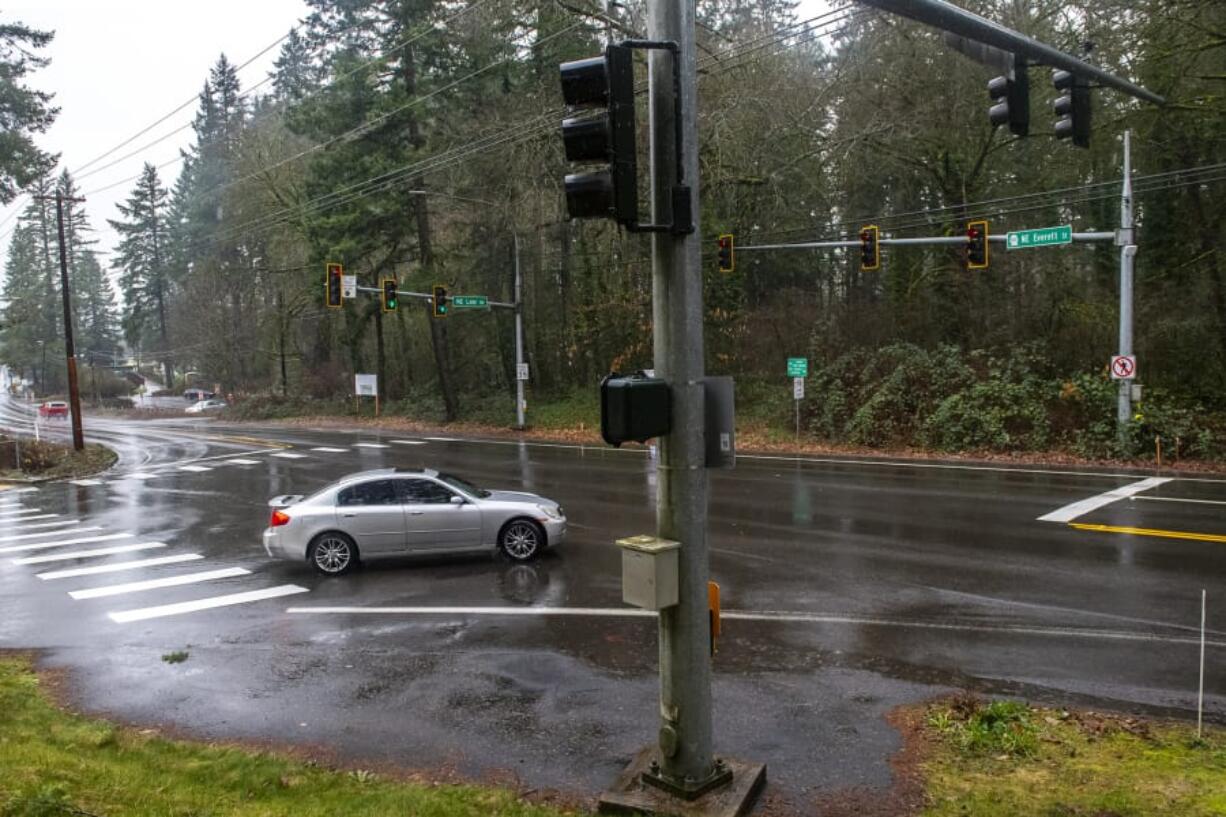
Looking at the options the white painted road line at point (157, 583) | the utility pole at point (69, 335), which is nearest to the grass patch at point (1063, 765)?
the white painted road line at point (157, 583)

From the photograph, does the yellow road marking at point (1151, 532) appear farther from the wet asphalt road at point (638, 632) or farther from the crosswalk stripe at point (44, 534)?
the crosswalk stripe at point (44, 534)

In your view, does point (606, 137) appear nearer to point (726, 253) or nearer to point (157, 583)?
point (157, 583)

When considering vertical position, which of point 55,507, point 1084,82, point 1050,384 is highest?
point 1084,82

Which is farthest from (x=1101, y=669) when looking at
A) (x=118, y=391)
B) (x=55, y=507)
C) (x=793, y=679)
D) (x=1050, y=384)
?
(x=118, y=391)

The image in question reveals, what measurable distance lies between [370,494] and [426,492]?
83 centimetres

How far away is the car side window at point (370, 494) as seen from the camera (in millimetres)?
12516

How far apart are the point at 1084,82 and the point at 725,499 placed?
10018 millimetres

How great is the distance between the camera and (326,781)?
18.4 feet

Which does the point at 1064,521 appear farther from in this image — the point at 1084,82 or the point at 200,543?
the point at 200,543

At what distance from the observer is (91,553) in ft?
48.7

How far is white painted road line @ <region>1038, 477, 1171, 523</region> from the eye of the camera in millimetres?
14734

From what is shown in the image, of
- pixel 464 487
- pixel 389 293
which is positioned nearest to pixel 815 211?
pixel 389 293

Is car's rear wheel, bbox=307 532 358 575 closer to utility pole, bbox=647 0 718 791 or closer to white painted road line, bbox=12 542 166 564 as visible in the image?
white painted road line, bbox=12 542 166 564

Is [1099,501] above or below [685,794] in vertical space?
below
